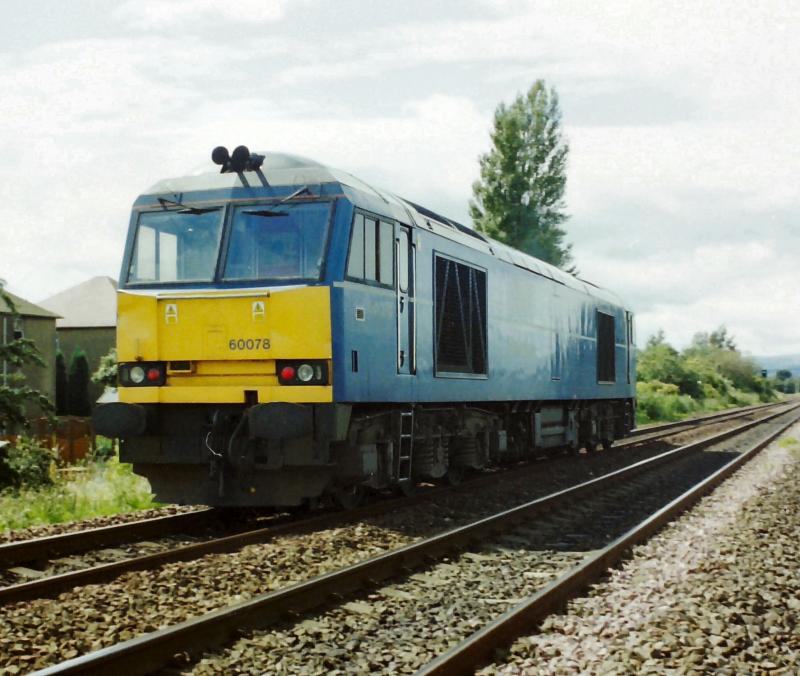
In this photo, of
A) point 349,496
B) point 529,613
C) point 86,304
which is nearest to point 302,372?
point 349,496

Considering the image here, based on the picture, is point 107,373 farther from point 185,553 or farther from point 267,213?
point 185,553

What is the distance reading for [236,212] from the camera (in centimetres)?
972

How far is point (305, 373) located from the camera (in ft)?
29.9

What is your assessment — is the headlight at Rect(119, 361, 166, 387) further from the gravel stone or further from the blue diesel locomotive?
the gravel stone

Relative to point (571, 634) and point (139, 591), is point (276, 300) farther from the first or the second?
point (571, 634)

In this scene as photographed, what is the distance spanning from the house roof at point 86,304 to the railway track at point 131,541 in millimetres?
49244

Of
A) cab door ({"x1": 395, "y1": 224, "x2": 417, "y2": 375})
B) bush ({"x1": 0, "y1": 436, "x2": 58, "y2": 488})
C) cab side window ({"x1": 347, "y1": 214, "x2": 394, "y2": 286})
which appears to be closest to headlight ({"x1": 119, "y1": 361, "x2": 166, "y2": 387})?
cab side window ({"x1": 347, "y1": 214, "x2": 394, "y2": 286})

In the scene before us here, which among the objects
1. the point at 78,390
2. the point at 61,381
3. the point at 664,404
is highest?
the point at 61,381

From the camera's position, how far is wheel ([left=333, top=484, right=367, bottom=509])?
1033 cm

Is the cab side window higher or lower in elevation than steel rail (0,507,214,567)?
higher

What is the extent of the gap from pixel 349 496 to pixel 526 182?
34.7m

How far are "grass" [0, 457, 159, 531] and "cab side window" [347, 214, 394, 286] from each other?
3.48 metres

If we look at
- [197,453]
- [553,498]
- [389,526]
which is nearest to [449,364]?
[553,498]

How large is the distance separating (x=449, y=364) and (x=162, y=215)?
12.9 feet
